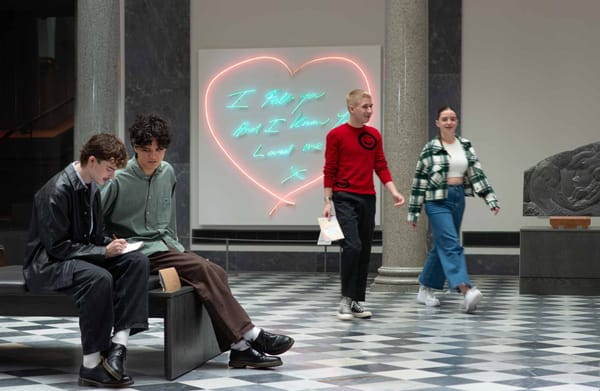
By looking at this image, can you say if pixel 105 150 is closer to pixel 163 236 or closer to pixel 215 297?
pixel 163 236

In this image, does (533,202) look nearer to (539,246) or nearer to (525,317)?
(539,246)

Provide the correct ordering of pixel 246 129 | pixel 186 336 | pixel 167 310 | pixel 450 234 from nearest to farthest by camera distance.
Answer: pixel 167 310, pixel 186 336, pixel 450 234, pixel 246 129

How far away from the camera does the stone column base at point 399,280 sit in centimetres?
1138

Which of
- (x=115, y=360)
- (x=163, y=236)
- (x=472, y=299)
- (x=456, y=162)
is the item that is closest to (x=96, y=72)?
(x=456, y=162)

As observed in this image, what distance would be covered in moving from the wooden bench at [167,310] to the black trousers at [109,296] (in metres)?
0.14

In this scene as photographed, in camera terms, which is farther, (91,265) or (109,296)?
(91,265)

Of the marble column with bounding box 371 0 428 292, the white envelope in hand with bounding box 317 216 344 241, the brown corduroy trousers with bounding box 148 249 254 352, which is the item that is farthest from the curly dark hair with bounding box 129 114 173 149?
the marble column with bounding box 371 0 428 292

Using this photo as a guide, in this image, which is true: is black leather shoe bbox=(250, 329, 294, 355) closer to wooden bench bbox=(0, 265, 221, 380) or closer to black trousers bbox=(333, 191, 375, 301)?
wooden bench bbox=(0, 265, 221, 380)

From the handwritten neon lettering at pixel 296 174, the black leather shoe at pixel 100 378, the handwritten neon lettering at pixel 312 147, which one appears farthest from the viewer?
the handwritten neon lettering at pixel 296 174

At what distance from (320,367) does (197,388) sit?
96cm

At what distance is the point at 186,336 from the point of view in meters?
6.05

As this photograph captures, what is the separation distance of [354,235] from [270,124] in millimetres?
6264

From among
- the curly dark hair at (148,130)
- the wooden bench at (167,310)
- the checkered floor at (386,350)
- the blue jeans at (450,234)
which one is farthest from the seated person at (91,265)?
the blue jeans at (450,234)

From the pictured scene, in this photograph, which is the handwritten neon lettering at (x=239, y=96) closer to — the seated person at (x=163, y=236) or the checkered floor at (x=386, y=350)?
the checkered floor at (x=386, y=350)
